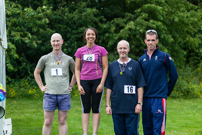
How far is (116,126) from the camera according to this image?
4.57m

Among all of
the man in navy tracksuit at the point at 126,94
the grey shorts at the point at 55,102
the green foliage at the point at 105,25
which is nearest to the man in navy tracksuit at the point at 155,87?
the man in navy tracksuit at the point at 126,94

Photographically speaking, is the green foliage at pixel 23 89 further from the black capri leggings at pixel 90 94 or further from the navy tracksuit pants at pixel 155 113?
the navy tracksuit pants at pixel 155 113

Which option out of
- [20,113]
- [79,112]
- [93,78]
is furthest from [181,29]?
[93,78]

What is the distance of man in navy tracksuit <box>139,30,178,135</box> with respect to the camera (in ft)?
14.7

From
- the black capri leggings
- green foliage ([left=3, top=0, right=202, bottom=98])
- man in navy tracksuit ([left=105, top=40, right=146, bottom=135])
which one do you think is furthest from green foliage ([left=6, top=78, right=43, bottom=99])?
man in navy tracksuit ([left=105, top=40, right=146, bottom=135])

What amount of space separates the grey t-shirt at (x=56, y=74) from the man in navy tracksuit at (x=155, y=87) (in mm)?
1251

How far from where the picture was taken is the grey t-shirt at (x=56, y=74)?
4918 millimetres

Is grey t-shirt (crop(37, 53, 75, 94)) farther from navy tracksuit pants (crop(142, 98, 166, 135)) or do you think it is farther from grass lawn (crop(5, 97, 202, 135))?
grass lawn (crop(5, 97, 202, 135))

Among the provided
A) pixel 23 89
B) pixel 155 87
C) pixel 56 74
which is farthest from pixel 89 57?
pixel 23 89

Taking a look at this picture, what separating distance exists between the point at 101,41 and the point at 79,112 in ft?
17.4

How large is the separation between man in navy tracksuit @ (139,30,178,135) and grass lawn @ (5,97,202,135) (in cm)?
240

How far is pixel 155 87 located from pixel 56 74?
1553 mm

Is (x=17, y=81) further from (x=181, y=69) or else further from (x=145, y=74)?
(x=145, y=74)

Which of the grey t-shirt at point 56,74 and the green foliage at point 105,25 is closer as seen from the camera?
the grey t-shirt at point 56,74
